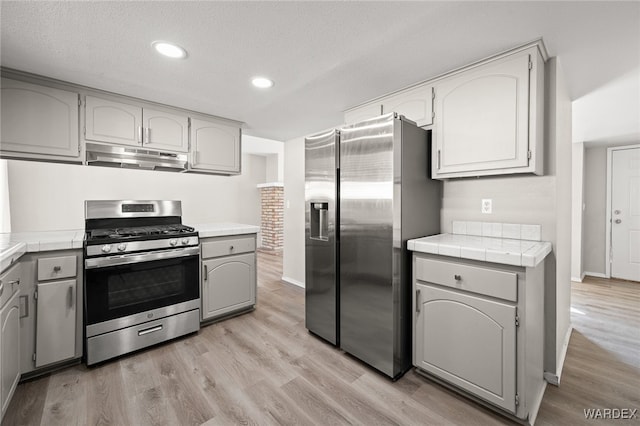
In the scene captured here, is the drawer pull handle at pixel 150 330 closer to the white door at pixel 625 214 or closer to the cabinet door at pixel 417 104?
the cabinet door at pixel 417 104

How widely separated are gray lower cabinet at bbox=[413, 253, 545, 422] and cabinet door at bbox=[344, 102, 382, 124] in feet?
4.71

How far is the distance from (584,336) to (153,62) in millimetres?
4211

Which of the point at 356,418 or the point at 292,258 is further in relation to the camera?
the point at 292,258

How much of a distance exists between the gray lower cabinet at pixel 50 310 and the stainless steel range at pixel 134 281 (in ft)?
0.22

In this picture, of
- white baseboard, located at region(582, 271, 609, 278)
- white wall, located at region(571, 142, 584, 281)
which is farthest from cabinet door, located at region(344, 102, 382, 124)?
white baseboard, located at region(582, 271, 609, 278)

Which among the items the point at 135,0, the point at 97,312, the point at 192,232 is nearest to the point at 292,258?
the point at 192,232

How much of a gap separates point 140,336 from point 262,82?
7.46 ft

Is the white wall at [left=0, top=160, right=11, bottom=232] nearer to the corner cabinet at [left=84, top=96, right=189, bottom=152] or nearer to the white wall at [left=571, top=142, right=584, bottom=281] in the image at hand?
the corner cabinet at [left=84, top=96, right=189, bottom=152]

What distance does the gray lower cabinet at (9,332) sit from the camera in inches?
56.5

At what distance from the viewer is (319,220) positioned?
2529 millimetres

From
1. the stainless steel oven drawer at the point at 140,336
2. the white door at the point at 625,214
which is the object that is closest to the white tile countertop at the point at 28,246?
the stainless steel oven drawer at the point at 140,336

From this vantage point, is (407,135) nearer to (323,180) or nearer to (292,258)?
(323,180)

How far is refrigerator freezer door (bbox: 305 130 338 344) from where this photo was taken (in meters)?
2.31

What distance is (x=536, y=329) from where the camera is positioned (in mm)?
1674
